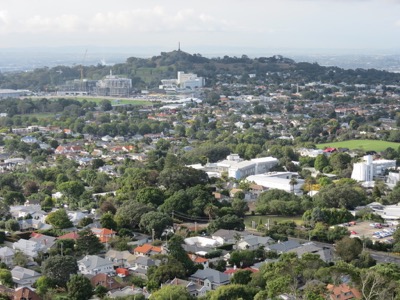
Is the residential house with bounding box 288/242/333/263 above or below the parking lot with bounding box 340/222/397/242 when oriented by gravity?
above

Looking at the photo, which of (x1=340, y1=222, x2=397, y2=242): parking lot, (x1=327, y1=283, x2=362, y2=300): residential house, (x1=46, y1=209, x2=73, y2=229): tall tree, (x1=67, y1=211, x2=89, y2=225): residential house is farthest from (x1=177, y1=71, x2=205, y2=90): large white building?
(x1=327, y1=283, x2=362, y2=300): residential house

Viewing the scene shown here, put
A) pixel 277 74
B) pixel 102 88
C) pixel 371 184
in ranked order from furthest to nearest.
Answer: pixel 277 74 < pixel 102 88 < pixel 371 184

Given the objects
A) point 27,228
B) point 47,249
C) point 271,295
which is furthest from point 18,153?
point 271,295

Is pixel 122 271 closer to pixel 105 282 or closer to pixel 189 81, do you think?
pixel 105 282

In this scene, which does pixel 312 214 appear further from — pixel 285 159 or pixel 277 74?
pixel 277 74

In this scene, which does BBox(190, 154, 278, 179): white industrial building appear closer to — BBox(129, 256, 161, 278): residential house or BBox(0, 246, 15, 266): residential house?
BBox(129, 256, 161, 278): residential house
